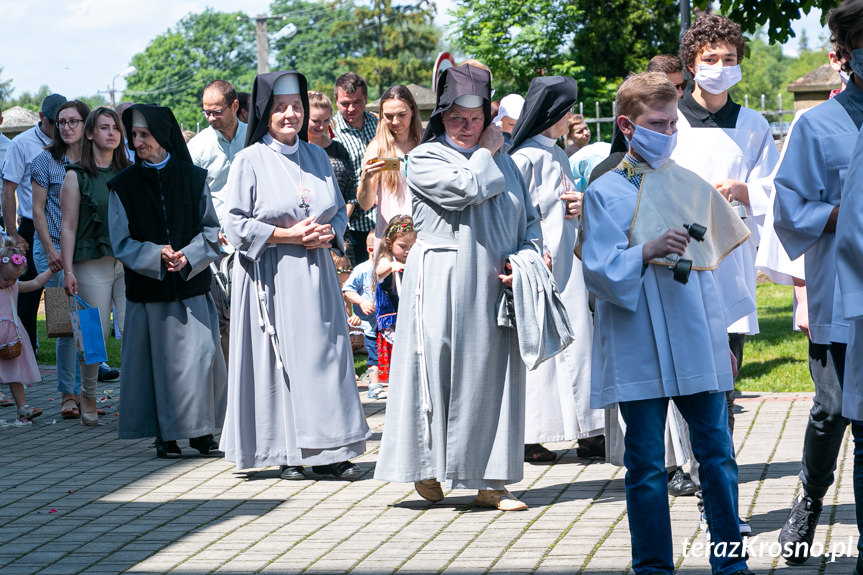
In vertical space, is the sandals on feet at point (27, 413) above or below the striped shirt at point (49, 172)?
below

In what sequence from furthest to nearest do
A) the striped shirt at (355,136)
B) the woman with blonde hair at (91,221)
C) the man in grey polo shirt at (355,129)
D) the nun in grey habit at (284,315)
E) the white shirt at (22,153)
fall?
the striped shirt at (355,136), the white shirt at (22,153), the man in grey polo shirt at (355,129), the woman with blonde hair at (91,221), the nun in grey habit at (284,315)

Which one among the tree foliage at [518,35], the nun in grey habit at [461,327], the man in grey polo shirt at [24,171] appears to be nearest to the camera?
the nun in grey habit at [461,327]

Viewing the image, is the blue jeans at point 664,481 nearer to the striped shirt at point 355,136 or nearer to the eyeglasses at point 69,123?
the eyeglasses at point 69,123

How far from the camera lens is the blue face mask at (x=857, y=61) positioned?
14.8ft

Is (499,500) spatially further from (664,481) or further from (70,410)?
(70,410)

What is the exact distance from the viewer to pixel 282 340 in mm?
7484

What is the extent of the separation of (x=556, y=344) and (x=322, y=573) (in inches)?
66.0

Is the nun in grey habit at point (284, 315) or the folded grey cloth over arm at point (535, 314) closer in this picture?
the folded grey cloth over arm at point (535, 314)

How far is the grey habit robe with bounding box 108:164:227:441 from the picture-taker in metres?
8.33

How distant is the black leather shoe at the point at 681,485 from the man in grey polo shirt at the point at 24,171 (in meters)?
5.99

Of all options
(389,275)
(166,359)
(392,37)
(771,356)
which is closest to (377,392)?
(389,275)

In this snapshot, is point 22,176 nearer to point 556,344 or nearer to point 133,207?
point 133,207

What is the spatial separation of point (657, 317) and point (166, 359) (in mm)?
4424

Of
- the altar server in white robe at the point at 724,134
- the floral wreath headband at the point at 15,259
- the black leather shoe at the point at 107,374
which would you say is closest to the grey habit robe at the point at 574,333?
the altar server in white robe at the point at 724,134
